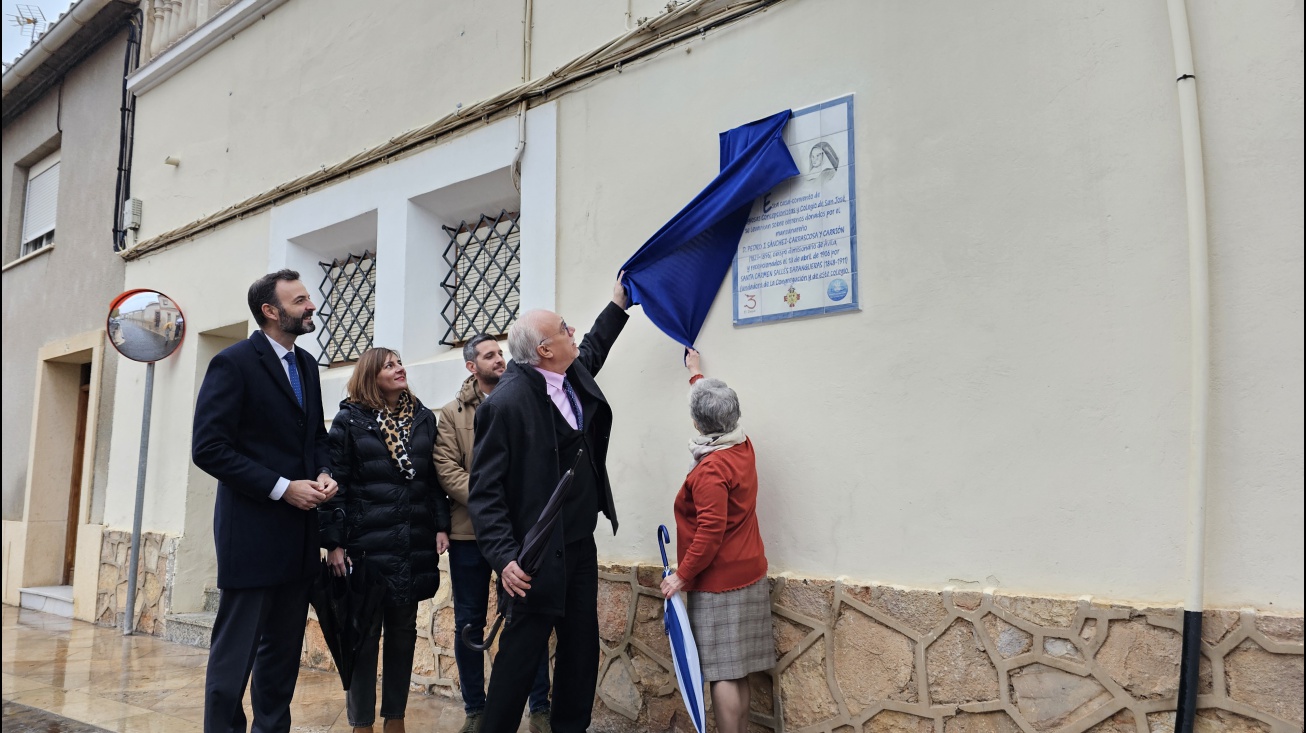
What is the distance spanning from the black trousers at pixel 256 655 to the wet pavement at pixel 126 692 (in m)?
1.00

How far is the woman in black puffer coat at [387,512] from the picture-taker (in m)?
3.84

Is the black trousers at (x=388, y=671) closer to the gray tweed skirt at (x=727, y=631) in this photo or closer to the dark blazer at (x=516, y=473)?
the dark blazer at (x=516, y=473)

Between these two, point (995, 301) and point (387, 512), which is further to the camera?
point (387, 512)

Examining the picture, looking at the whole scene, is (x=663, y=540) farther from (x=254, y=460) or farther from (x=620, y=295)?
(x=254, y=460)

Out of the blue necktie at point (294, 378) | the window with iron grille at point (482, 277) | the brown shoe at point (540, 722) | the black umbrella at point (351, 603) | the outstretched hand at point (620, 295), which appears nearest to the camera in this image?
the blue necktie at point (294, 378)

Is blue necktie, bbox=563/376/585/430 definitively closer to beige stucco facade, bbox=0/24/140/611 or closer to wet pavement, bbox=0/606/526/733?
wet pavement, bbox=0/606/526/733

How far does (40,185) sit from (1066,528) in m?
11.4

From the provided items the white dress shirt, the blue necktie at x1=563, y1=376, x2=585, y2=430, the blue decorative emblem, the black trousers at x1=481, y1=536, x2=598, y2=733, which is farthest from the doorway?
the blue decorative emblem

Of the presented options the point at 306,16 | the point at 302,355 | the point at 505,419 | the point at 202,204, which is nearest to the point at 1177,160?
the point at 505,419

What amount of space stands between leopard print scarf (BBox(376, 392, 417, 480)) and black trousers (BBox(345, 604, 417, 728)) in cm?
58

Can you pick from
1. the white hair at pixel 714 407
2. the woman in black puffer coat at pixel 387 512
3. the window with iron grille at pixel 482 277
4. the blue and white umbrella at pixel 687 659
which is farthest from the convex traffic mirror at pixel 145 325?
the blue and white umbrella at pixel 687 659

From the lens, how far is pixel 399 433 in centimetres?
403

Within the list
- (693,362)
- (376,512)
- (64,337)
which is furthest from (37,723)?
(64,337)

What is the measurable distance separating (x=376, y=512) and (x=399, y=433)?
36cm
